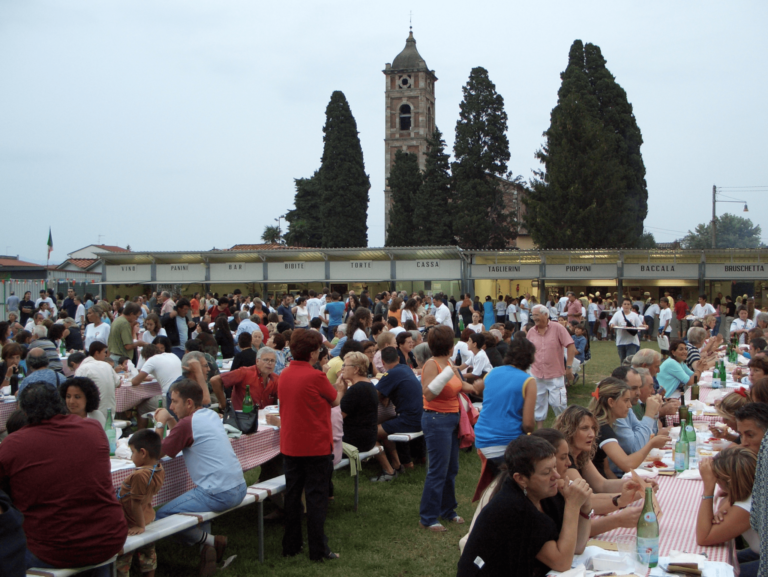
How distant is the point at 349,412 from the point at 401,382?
817 millimetres

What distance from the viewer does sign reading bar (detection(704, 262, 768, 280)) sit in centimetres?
2559

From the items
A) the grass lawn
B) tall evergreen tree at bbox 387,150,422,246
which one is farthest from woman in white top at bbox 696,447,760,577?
tall evergreen tree at bbox 387,150,422,246

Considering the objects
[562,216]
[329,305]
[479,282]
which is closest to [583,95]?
[562,216]

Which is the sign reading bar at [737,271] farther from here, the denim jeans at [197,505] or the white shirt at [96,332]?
the denim jeans at [197,505]

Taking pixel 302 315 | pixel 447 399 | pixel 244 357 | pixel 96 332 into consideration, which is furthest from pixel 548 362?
pixel 302 315

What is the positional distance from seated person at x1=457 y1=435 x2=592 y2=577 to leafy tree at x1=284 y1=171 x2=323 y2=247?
59.8m

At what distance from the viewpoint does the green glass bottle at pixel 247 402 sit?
661 cm

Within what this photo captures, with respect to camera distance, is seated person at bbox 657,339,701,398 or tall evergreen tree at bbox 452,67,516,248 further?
tall evergreen tree at bbox 452,67,516,248

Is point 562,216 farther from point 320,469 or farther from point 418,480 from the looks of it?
point 320,469

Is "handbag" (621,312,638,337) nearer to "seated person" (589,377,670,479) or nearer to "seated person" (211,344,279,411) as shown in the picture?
"seated person" (211,344,279,411)

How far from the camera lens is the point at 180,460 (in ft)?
17.7

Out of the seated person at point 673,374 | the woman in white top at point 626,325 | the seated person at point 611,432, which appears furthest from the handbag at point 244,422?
the woman in white top at point 626,325

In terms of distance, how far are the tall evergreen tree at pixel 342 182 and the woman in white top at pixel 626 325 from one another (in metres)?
33.3

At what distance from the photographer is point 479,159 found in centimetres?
4197
